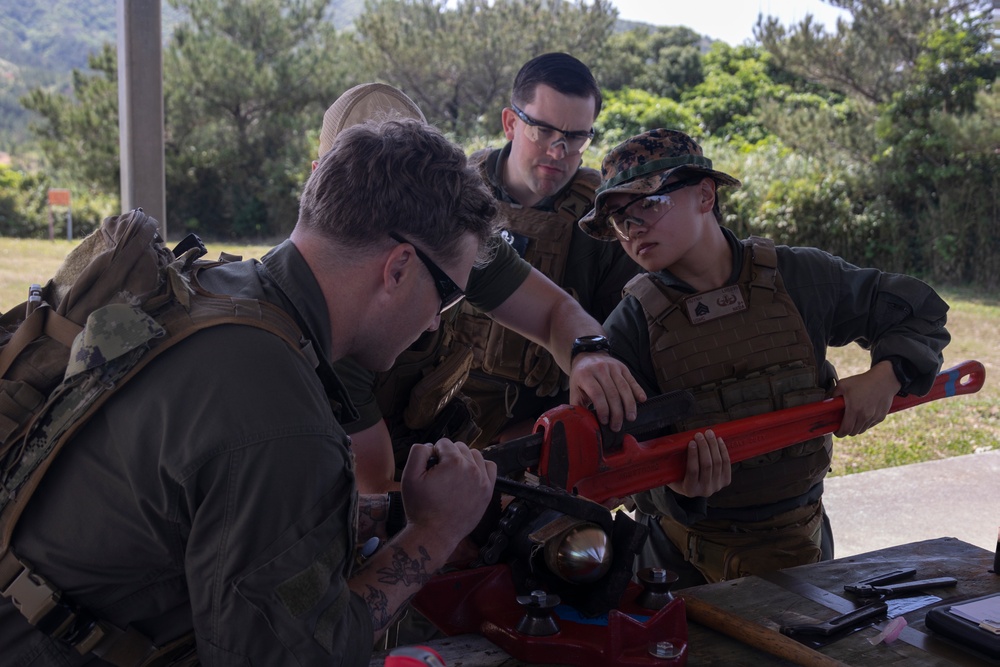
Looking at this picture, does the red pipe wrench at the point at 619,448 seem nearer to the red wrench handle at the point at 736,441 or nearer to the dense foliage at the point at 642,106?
the red wrench handle at the point at 736,441

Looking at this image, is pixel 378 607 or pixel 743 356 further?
pixel 743 356

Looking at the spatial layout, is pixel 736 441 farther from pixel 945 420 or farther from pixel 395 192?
pixel 945 420

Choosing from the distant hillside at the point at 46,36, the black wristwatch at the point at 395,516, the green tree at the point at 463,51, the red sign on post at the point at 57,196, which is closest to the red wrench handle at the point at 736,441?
the black wristwatch at the point at 395,516

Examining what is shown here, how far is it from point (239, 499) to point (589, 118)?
2408 millimetres

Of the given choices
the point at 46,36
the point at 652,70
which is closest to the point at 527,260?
the point at 652,70

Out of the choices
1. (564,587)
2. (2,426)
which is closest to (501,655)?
(564,587)

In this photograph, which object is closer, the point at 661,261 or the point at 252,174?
the point at 661,261

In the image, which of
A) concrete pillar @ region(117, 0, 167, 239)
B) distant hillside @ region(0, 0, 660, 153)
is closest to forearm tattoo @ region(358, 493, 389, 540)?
concrete pillar @ region(117, 0, 167, 239)

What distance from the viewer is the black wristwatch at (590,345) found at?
2379mm

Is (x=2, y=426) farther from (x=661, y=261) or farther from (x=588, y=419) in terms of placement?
(x=661, y=261)

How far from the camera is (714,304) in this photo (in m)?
2.55

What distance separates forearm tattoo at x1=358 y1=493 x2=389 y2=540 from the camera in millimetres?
1821

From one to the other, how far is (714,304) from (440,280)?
115cm

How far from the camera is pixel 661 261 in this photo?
256cm
